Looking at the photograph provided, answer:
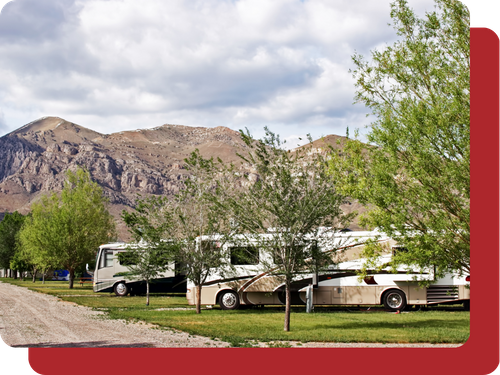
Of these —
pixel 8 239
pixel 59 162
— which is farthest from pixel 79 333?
pixel 59 162

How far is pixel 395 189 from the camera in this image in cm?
1044

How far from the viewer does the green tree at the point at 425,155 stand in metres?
9.84

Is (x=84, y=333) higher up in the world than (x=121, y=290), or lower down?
higher up

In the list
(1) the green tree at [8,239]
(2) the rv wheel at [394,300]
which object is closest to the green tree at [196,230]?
(2) the rv wheel at [394,300]

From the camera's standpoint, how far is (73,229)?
39.3m

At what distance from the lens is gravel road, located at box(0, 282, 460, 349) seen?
10.3m

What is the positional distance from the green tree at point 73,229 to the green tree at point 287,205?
1166 inches

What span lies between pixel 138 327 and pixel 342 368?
7.50 meters

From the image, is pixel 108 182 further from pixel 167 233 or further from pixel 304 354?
pixel 304 354

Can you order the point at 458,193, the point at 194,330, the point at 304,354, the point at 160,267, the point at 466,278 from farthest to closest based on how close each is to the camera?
1. the point at 160,267
2. the point at 466,278
3. the point at 194,330
4. the point at 458,193
5. the point at 304,354

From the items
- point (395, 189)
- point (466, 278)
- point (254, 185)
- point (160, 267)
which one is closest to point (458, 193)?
point (395, 189)

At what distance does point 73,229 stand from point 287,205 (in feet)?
103

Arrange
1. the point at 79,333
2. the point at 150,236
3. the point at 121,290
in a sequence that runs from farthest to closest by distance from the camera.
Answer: the point at 121,290 → the point at 150,236 → the point at 79,333

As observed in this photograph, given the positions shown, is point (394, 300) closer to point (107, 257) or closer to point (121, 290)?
point (121, 290)
